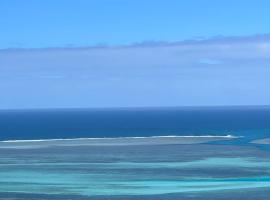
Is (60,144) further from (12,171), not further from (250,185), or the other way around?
(250,185)

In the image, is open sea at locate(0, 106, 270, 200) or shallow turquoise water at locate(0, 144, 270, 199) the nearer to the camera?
open sea at locate(0, 106, 270, 200)

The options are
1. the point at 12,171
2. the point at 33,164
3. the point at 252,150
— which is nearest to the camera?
the point at 12,171

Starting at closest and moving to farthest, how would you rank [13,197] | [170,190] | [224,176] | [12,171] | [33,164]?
[13,197] < [170,190] < [224,176] < [12,171] < [33,164]

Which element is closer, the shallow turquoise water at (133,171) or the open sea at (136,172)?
the open sea at (136,172)

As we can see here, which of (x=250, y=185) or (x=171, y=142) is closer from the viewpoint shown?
(x=250, y=185)

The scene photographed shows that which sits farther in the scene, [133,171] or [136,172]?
[133,171]

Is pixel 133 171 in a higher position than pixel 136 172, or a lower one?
higher

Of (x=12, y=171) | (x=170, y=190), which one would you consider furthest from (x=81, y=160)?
(x=170, y=190)

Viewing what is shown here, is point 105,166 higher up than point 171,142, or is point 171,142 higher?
point 171,142

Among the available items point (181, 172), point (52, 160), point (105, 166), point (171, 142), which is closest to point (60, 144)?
point (171, 142)

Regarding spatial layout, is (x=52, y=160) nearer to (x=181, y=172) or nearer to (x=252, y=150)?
(x=181, y=172)

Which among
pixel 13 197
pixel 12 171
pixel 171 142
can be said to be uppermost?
pixel 171 142
